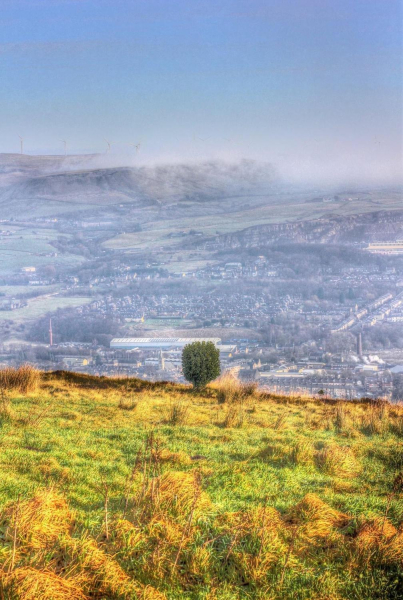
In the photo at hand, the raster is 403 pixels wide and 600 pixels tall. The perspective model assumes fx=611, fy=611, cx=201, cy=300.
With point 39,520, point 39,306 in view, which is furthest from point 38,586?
point 39,306

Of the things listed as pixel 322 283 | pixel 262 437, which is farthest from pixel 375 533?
pixel 322 283

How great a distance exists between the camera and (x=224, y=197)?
52.1m

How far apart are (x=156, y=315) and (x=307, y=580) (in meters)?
34.5

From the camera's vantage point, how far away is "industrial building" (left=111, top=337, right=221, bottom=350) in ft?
103

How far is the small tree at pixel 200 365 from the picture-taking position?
13.1 m

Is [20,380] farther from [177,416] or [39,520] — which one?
[39,520]

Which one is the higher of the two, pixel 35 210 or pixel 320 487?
pixel 35 210

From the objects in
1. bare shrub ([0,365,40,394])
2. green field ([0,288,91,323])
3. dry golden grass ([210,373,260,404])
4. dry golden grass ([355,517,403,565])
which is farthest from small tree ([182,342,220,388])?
green field ([0,288,91,323])

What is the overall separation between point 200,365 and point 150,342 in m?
19.1

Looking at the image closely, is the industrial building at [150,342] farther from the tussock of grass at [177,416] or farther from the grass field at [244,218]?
the tussock of grass at [177,416]

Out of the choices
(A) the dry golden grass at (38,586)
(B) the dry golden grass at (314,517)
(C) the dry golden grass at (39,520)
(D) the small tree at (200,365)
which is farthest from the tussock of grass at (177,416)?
(D) the small tree at (200,365)

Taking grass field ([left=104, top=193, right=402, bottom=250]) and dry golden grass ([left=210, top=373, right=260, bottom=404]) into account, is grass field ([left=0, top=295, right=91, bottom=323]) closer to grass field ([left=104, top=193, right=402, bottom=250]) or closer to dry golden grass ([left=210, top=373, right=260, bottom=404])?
grass field ([left=104, top=193, right=402, bottom=250])

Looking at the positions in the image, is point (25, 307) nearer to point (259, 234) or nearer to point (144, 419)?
point (259, 234)

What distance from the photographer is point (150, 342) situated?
105 feet
